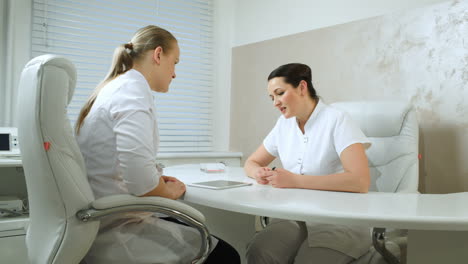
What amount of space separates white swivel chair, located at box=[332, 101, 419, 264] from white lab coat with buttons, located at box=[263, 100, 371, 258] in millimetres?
322

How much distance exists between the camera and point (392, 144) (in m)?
2.10

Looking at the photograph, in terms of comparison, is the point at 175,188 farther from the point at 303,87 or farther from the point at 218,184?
the point at 303,87

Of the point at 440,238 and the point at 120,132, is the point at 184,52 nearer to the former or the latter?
the point at 120,132

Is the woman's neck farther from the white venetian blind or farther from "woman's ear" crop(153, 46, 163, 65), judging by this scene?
the white venetian blind

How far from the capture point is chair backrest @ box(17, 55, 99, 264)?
107cm

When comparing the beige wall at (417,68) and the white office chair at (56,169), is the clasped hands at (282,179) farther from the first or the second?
the beige wall at (417,68)

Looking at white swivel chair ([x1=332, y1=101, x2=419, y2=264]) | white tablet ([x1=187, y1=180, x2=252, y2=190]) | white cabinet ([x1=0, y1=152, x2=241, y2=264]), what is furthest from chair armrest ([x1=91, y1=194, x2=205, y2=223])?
white swivel chair ([x1=332, y1=101, x2=419, y2=264])

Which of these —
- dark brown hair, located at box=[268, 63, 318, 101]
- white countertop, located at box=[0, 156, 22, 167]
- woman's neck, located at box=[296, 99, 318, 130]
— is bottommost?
white countertop, located at box=[0, 156, 22, 167]

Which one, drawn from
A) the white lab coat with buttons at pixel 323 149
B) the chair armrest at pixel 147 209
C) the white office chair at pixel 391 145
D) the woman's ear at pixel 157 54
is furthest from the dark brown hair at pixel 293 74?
the chair armrest at pixel 147 209

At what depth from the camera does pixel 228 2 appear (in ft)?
12.8

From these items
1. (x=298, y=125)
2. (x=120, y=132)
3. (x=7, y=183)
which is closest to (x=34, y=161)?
(x=120, y=132)

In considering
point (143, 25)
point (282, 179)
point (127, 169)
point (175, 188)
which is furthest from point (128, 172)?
point (143, 25)

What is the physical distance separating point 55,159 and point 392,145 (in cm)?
168

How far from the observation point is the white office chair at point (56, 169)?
41.9 inches
